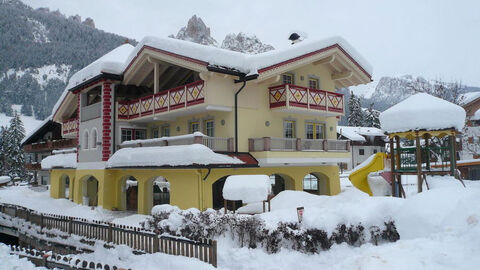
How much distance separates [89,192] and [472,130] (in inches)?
1591

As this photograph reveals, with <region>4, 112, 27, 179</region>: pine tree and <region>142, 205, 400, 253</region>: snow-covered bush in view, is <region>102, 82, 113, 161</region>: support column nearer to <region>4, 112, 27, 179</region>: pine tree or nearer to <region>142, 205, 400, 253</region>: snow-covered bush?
<region>142, 205, 400, 253</region>: snow-covered bush

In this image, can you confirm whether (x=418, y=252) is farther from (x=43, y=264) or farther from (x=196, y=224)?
(x=43, y=264)

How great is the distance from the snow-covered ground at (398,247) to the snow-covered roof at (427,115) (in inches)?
169

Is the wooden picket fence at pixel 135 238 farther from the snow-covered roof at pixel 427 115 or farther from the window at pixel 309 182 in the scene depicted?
the window at pixel 309 182

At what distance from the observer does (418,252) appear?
8758 mm

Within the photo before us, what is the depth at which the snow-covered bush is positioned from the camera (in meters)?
11.7

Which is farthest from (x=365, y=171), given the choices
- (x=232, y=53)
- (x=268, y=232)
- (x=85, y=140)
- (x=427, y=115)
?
(x=85, y=140)

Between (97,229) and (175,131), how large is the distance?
445 inches

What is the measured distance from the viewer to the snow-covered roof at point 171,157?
60.9ft

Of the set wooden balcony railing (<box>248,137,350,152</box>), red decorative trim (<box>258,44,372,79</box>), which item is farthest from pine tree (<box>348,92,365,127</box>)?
wooden balcony railing (<box>248,137,350,152</box>)

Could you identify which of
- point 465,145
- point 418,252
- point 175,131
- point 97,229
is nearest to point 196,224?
point 97,229

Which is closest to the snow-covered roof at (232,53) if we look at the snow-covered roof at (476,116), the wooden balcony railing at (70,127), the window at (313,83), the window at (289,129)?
the window at (313,83)

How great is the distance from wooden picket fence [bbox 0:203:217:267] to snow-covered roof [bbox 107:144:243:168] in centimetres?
475

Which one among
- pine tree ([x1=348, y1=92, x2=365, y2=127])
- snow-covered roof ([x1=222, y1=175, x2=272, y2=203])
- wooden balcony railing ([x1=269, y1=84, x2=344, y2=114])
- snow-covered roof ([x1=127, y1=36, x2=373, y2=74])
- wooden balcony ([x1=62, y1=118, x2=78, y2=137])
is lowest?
snow-covered roof ([x1=222, y1=175, x2=272, y2=203])
